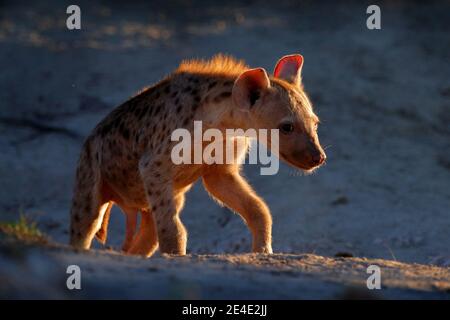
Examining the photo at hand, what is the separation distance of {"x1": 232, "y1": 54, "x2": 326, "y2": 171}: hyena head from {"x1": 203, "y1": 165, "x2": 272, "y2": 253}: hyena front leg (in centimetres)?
41

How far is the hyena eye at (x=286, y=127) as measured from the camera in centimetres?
456

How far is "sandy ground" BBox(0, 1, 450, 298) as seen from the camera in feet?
12.4

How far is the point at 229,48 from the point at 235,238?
3.31 m

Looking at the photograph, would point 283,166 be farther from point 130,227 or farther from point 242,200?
point 242,200

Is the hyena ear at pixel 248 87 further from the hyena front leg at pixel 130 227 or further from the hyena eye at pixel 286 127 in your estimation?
the hyena front leg at pixel 130 227

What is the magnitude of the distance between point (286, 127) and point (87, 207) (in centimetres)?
121

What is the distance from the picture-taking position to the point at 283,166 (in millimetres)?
7379

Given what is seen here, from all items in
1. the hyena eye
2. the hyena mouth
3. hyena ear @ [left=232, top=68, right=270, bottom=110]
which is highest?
hyena ear @ [left=232, top=68, right=270, bottom=110]

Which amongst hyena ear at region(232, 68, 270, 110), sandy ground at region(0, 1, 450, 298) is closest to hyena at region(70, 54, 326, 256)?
hyena ear at region(232, 68, 270, 110)

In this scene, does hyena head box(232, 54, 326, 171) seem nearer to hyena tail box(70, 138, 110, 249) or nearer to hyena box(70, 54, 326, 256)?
hyena box(70, 54, 326, 256)

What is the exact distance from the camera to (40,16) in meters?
10.9

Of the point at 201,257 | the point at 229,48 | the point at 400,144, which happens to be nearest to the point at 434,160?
the point at 400,144

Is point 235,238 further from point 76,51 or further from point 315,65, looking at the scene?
point 76,51

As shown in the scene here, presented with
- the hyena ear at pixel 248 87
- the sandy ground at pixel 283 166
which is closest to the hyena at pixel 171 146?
the hyena ear at pixel 248 87
